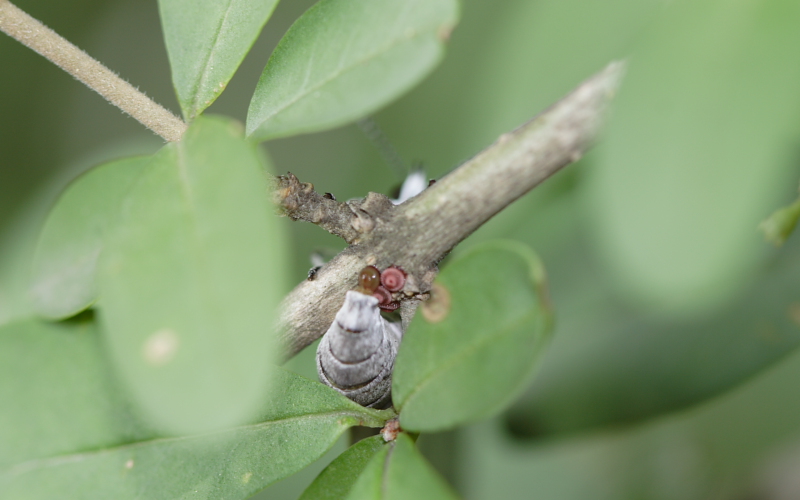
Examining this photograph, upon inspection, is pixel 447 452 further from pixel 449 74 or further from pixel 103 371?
pixel 449 74

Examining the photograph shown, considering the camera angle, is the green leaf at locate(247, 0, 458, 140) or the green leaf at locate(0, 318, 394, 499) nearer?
the green leaf at locate(247, 0, 458, 140)

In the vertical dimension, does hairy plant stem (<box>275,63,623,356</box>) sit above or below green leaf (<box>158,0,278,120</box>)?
below

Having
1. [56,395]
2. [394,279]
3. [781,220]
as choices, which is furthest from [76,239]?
[781,220]

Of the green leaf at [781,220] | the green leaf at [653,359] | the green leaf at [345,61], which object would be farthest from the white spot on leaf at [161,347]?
the green leaf at [653,359]

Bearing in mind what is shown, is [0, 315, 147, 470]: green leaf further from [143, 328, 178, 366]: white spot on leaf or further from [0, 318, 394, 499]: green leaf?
[143, 328, 178, 366]: white spot on leaf

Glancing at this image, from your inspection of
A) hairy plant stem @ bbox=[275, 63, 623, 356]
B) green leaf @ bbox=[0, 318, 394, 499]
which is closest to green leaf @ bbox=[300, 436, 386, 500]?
green leaf @ bbox=[0, 318, 394, 499]

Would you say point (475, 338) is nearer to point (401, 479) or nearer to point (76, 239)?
point (401, 479)

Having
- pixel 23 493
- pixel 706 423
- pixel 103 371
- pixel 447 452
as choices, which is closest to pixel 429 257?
pixel 103 371
